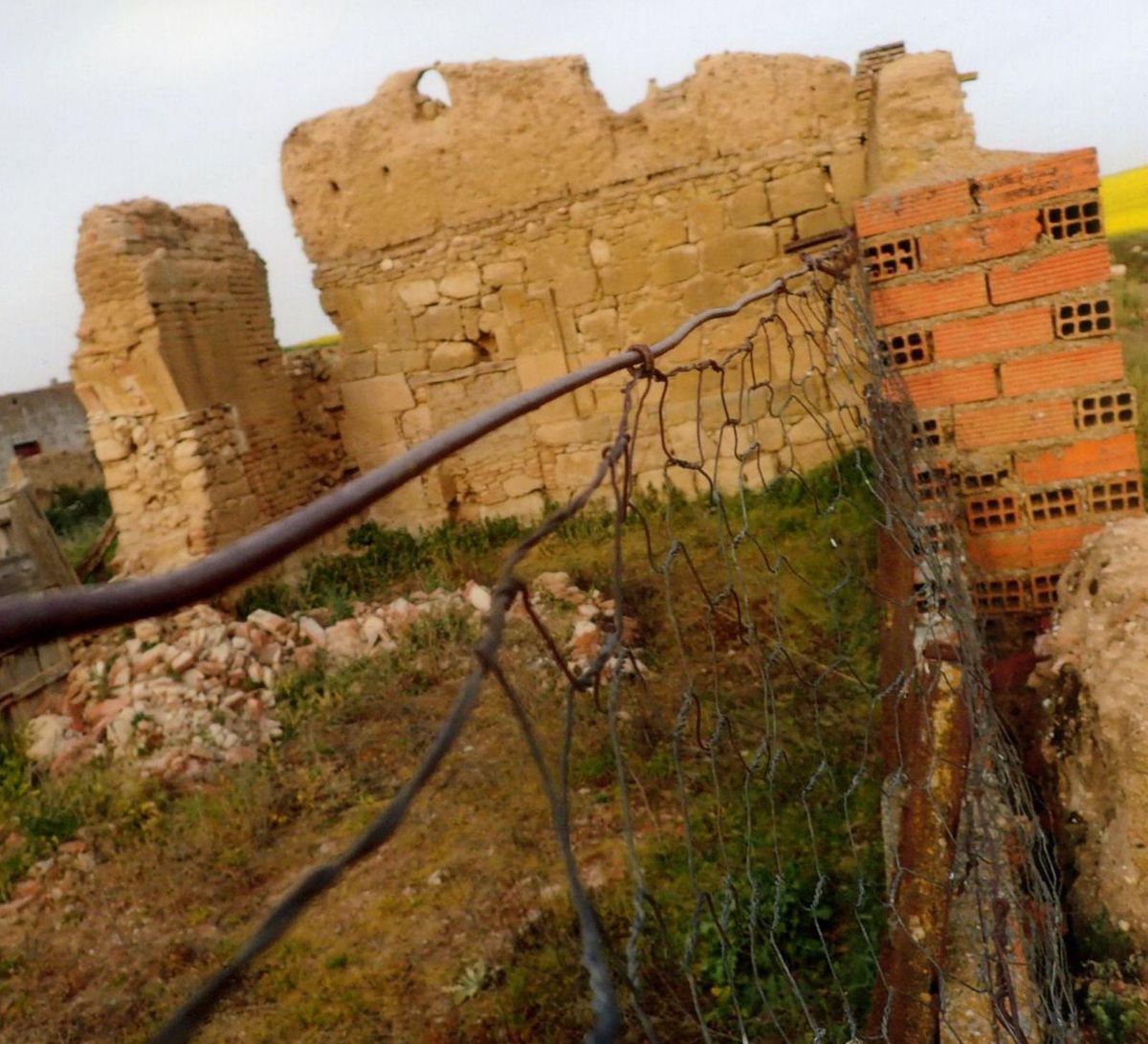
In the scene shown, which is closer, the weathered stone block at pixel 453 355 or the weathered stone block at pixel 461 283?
the weathered stone block at pixel 461 283

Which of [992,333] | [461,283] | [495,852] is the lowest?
[495,852]

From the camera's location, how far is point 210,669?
5.47 metres

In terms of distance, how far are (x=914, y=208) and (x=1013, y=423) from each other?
794 millimetres

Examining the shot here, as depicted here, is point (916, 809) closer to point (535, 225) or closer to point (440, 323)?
point (535, 225)

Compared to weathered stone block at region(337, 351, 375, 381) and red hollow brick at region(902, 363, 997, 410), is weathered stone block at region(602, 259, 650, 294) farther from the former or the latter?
red hollow brick at region(902, 363, 997, 410)

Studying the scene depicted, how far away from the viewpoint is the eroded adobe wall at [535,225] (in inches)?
250

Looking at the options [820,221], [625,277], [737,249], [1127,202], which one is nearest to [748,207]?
[737,249]

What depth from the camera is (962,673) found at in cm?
199

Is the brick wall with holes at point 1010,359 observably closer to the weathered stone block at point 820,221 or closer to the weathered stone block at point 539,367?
the weathered stone block at point 820,221

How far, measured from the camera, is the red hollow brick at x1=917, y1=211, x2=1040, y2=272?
9.07 ft

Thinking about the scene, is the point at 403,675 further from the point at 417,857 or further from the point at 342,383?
the point at 342,383

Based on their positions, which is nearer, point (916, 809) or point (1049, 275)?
point (916, 809)

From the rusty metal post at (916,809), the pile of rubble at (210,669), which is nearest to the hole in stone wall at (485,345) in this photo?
the pile of rubble at (210,669)

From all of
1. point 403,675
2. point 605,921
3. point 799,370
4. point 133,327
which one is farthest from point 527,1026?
Answer: point 133,327
